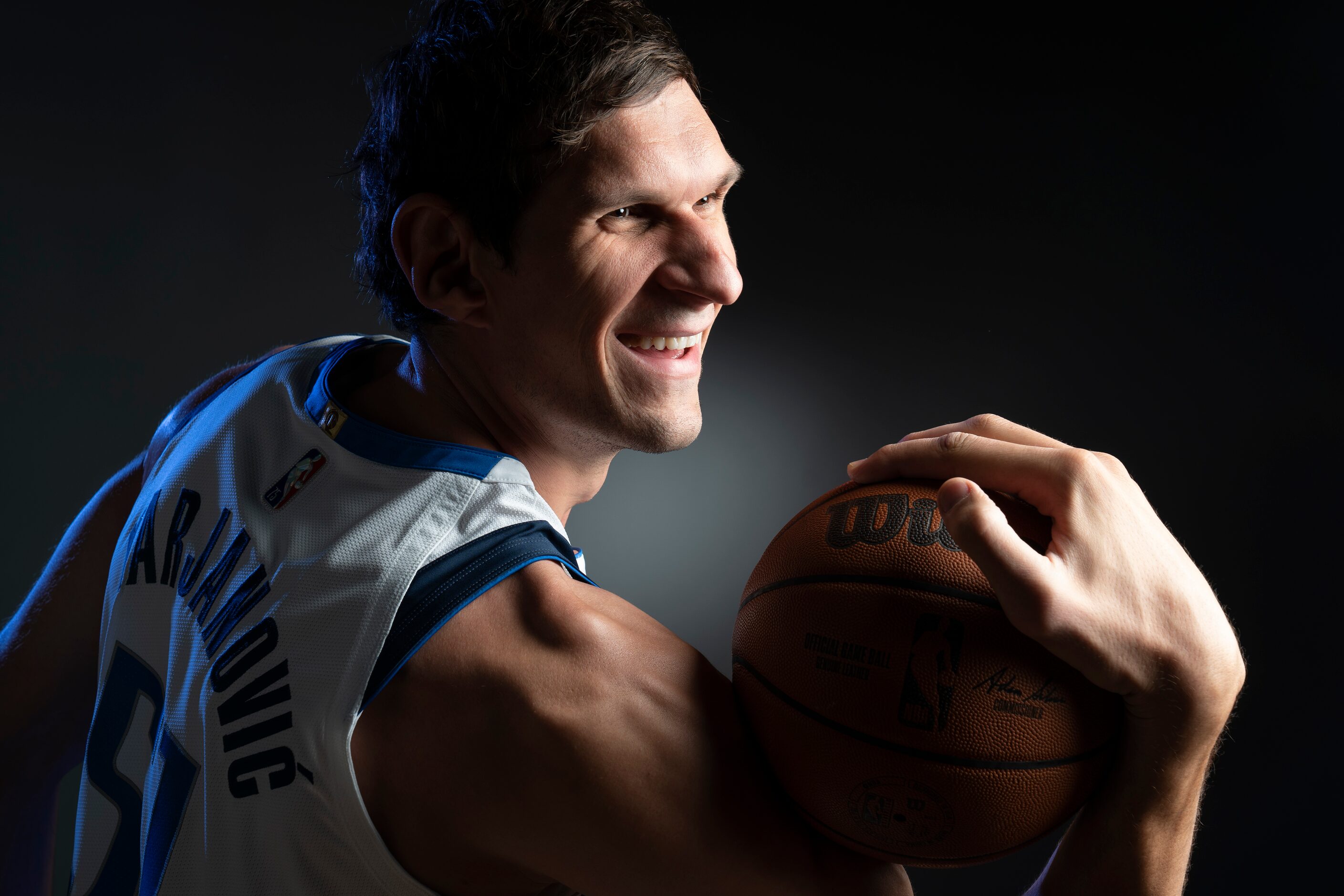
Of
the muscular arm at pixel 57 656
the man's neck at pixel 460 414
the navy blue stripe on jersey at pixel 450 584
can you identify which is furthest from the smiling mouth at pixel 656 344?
the muscular arm at pixel 57 656

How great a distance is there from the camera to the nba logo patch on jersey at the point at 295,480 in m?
0.86

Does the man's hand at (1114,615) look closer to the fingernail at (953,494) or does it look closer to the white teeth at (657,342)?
the fingernail at (953,494)

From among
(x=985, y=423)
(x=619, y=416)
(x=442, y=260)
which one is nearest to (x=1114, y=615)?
(x=985, y=423)

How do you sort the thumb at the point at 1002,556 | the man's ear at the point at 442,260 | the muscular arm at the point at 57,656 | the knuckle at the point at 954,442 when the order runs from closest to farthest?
the thumb at the point at 1002,556 < the knuckle at the point at 954,442 < the man's ear at the point at 442,260 < the muscular arm at the point at 57,656

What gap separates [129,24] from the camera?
2.03 m

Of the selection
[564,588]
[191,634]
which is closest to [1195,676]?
[564,588]

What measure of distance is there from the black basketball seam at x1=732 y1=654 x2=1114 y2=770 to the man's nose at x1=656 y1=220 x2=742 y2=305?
0.46m

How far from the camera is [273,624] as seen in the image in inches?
30.2

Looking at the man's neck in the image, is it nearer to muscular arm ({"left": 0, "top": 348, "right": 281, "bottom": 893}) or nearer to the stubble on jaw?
the stubble on jaw

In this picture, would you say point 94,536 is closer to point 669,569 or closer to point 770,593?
point 770,593

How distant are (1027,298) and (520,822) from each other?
193cm

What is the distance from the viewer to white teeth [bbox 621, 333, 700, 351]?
995 millimetres

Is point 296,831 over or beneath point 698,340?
beneath

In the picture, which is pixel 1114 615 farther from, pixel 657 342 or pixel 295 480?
pixel 295 480
